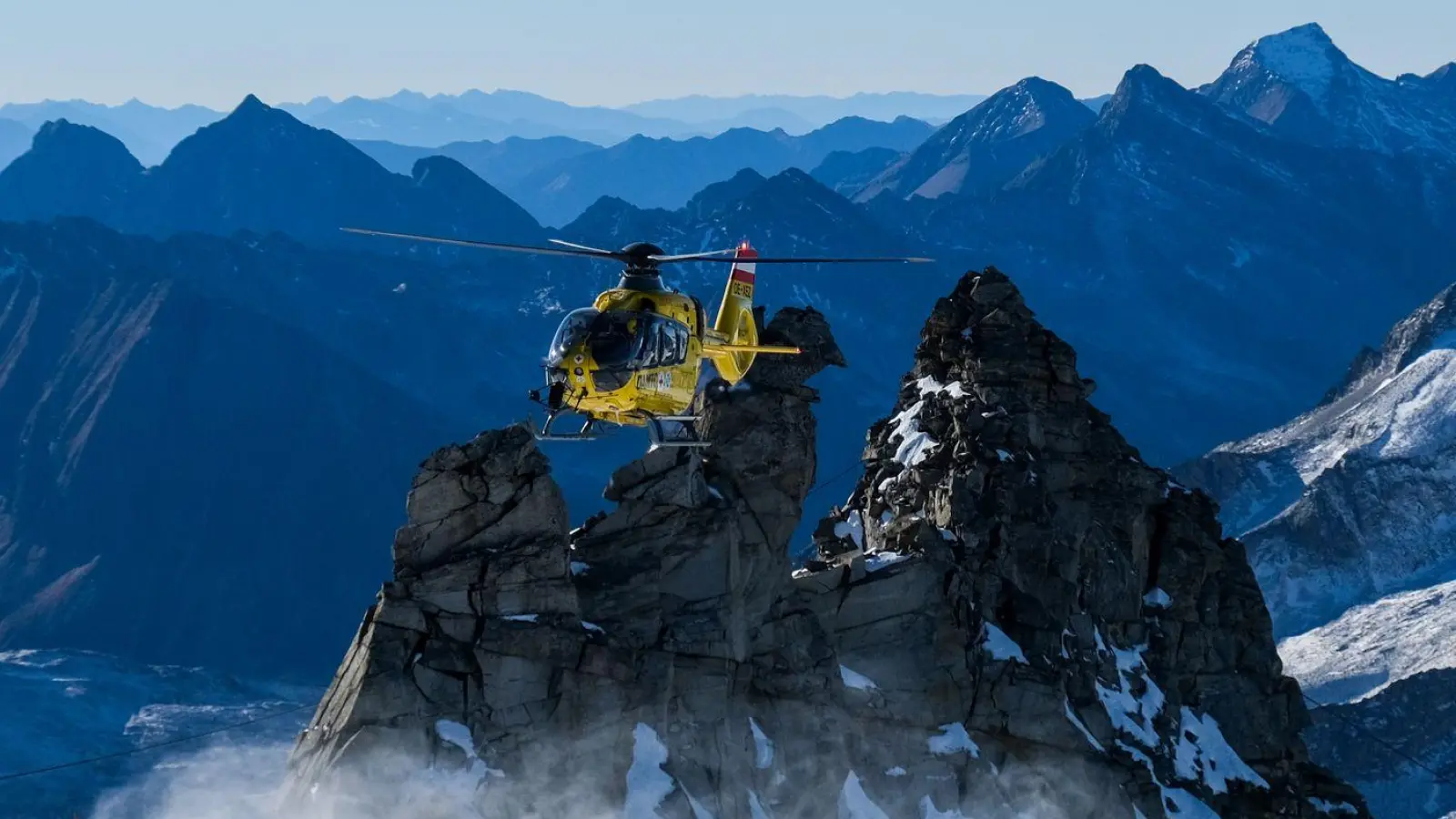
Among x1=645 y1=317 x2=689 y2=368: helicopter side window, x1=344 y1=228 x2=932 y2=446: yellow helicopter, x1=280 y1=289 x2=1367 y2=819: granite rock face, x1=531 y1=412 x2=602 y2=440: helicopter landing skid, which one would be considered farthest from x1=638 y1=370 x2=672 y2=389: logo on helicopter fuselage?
x1=280 y1=289 x2=1367 y2=819: granite rock face

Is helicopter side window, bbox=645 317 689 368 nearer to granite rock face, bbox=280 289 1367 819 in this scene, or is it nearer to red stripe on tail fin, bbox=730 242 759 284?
granite rock face, bbox=280 289 1367 819

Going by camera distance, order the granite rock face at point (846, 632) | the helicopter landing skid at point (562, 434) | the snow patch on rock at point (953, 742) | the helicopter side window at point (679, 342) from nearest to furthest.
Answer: the helicopter landing skid at point (562, 434), the granite rock face at point (846, 632), the helicopter side window at point (679, 342), the snow patch on rock at point (953, 742)

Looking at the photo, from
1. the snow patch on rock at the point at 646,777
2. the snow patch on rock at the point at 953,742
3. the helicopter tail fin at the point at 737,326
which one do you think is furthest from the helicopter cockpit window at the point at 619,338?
the snow patch on rock at the point at 953,742

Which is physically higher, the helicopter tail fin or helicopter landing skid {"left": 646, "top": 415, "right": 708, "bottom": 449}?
the helicopter tail fin

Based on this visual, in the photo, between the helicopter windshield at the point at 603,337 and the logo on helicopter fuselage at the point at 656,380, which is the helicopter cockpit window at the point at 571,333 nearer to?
the helicopter windshield at the point at 603,337

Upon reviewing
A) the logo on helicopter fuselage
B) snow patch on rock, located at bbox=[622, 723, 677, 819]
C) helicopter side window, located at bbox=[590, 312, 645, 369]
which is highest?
helicopter side window, located at bbox=[590, 312, 645, 369]

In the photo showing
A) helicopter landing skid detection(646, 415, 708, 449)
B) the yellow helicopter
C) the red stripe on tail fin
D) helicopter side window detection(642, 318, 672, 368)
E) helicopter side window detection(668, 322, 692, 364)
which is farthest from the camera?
the red stripe on tail fin

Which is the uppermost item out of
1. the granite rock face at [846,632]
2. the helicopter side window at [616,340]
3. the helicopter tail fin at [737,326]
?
the helicopter tail fin at [737,326]

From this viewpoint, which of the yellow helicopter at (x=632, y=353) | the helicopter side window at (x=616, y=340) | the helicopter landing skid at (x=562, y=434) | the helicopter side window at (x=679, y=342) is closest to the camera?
the helicopter landing skid at (x=562, y=434)

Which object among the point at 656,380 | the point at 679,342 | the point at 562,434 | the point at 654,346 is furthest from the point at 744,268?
the point at 562,434
